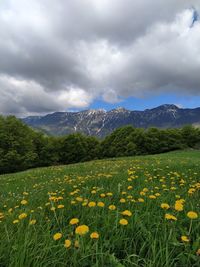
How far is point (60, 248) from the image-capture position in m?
2.24

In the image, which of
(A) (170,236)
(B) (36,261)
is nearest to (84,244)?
(B) (36,261)

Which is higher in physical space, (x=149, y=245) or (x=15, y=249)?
(x=15, y=249)

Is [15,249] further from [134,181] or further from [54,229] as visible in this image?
[134,181]

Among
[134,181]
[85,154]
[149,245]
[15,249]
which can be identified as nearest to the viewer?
[15,249]

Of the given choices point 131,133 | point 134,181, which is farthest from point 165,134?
point 134,181

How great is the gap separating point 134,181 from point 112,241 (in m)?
3.31

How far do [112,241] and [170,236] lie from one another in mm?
598

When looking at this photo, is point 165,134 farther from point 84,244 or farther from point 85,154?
point 84,244

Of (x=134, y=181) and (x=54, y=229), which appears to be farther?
(x=134, y=181)

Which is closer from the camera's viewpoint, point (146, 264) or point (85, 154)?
point (146, 264)

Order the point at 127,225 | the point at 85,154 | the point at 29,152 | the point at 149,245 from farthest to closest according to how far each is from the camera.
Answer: the point at 85,154 → the point at 29,152 → the point at 127,225 → the point at 149,245

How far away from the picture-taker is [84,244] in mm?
2236

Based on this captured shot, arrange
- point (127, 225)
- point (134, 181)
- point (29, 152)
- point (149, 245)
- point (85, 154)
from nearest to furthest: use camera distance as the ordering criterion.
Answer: point (149, 245) → point (127, 225) → point (134, 181) → point (29, 152) → point (85, 154)

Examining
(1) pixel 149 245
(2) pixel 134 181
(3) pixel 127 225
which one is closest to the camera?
(1) pixel 149 245
